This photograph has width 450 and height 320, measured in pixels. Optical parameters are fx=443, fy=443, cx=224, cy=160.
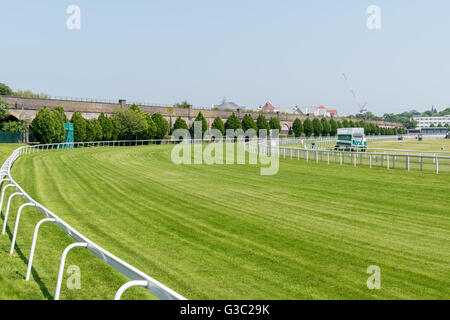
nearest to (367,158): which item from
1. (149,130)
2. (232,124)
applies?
(149,130)

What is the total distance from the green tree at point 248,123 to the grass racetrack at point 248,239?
235ft

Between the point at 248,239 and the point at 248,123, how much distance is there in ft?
268

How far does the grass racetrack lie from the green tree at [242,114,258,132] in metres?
71.7

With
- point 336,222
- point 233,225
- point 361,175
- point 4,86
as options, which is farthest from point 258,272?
point 4,86

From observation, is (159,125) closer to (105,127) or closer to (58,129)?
(105,127)

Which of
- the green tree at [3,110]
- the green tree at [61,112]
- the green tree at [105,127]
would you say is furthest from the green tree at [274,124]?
the green tree at [3,110]

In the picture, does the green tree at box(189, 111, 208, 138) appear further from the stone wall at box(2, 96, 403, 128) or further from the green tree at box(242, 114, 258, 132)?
A: the green tree at box(242, 114, 258, 132)

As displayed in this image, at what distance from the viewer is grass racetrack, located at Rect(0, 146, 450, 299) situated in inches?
260

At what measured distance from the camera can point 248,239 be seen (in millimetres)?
9523

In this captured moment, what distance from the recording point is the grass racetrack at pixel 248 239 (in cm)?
661

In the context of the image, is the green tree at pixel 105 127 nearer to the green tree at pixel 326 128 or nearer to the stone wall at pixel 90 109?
the stone wall at pixel 90 109

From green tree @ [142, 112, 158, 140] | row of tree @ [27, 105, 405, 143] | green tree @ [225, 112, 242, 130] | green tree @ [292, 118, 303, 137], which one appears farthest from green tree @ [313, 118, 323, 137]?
green tree @ [142, 112, 158, 140]

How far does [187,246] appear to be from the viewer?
893 cm

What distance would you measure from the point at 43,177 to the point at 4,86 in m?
110
